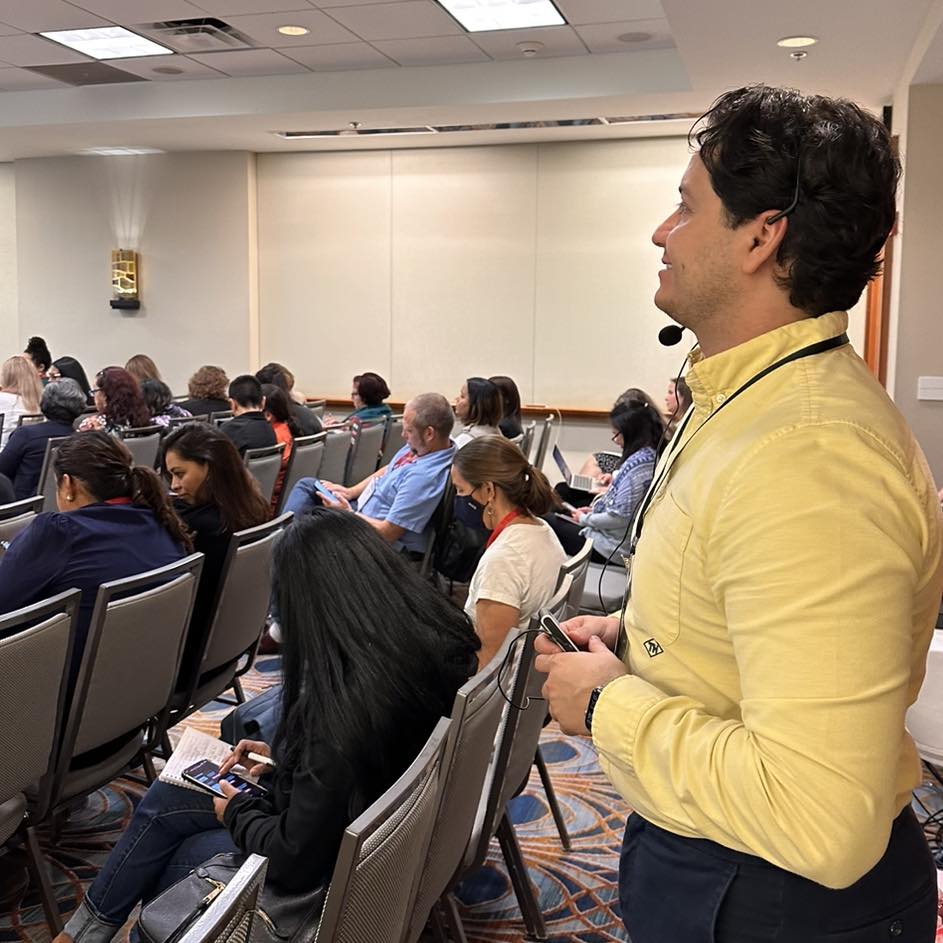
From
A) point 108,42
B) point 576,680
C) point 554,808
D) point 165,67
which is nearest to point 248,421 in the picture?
point 108,42

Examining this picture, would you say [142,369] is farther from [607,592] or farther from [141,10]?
[607,592]

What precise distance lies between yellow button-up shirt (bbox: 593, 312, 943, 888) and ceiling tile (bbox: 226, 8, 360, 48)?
6321 millimetres

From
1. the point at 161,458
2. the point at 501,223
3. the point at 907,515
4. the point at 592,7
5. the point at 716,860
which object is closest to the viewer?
the point at 907,515

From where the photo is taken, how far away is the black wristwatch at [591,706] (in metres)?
1.14

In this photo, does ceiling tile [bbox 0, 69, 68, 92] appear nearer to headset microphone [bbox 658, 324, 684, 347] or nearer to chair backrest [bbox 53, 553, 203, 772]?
chair backrest [bbox 53, 553, 203, 772]

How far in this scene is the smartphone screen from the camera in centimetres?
217

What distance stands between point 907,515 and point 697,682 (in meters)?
0.28

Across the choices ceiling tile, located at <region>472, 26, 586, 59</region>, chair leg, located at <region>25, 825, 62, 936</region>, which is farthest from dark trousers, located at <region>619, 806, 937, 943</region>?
ceiling tile, located at <region>472, 26, 586, 59</region>

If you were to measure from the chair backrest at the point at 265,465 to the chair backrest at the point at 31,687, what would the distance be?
3020mm

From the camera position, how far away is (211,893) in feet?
5.78

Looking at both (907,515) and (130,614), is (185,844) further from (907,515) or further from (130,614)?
(907,515)

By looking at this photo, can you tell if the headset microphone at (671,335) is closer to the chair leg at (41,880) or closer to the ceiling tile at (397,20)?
the chair leg at (41,880)

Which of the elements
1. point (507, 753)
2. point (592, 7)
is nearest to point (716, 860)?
point (507, 753)

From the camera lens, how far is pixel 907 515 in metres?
1.02
